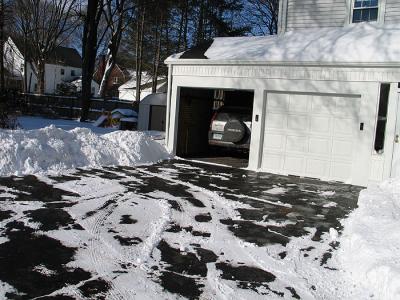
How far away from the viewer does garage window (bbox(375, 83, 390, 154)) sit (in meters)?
10.8

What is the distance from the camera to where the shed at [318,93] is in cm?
1084

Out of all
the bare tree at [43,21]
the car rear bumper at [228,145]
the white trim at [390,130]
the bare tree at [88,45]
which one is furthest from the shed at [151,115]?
the bare tree at [43,21]

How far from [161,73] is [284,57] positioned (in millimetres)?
28990

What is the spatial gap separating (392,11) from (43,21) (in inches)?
1339

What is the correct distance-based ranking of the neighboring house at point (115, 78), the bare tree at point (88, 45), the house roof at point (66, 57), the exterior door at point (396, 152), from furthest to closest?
the house roof at point (66, 57) → the neighboring house at point (115, 78) → the bare tree at point (88, 45) → the exterior door at point (396, 152)

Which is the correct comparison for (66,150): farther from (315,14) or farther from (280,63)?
(315,14)

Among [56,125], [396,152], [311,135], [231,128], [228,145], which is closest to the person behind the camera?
[396,152]

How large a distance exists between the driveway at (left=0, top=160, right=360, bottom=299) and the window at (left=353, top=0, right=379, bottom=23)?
308 inches

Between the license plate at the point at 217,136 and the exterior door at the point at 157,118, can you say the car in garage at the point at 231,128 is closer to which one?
the license plate at the point at 217,136

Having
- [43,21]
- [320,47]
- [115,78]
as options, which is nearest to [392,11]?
[320,47]

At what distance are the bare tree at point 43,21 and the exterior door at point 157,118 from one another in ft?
60.5

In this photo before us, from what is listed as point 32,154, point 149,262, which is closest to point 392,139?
point 149,262

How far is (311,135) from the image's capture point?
1188 cm

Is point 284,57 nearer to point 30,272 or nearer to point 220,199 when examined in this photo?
point 220,199
